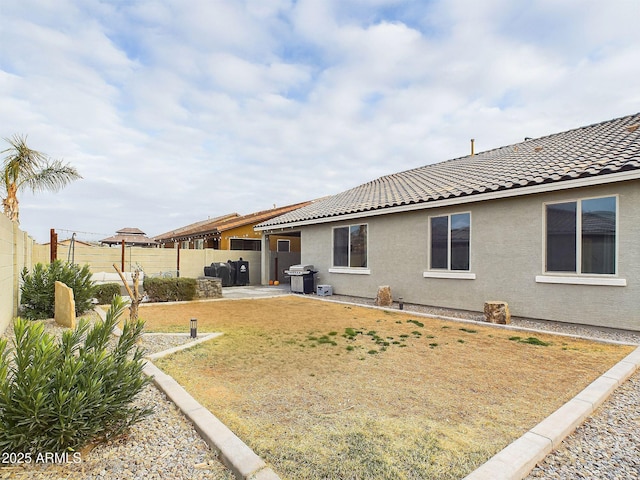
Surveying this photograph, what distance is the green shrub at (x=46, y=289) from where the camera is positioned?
→ 793 cm

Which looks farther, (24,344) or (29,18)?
→ (29,18)

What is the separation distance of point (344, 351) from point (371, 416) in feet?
7.51

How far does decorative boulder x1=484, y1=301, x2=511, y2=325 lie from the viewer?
7457mm

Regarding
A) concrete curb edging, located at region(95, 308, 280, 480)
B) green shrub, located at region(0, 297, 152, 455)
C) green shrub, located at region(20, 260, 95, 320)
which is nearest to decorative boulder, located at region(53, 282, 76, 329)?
green shrub, located at region(20, 260, 95, 320)

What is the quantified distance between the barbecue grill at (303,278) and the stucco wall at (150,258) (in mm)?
5659

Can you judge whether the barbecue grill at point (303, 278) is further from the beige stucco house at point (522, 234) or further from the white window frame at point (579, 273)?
the white window frame at point (579, 273)

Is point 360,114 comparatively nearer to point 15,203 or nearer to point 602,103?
point 602,103

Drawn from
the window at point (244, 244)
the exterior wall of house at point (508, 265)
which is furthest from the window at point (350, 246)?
the window at point (244, 244)

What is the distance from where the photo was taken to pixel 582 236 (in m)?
7.10

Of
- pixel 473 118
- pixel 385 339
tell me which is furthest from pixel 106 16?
pixel 473 118

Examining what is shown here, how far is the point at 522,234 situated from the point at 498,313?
193 centimetres

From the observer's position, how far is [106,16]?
828 centimetres

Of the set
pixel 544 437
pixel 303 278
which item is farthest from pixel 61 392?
pixel 303 278

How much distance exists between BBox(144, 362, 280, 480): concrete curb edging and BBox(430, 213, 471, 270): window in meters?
7.58
